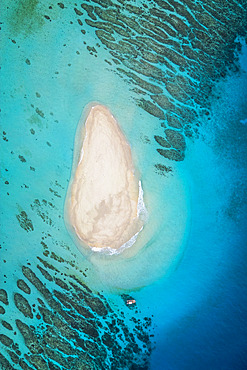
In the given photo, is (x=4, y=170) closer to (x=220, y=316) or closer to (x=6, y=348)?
(x=6, y=348)

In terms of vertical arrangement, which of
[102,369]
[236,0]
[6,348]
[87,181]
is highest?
[236,0]

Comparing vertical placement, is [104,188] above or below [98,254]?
above

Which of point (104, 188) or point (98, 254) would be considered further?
point (98, 254)

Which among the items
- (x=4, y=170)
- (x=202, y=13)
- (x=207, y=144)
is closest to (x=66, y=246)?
(x=4, y=170)
